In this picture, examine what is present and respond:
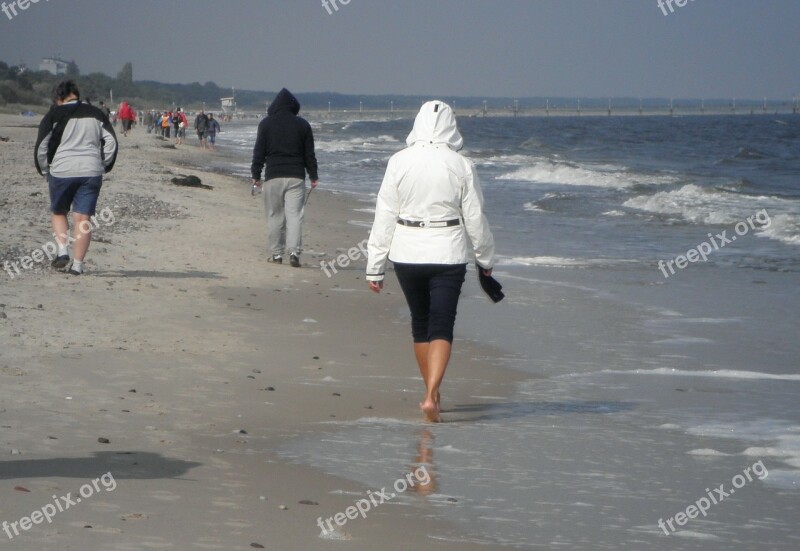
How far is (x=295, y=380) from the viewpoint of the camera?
688cm

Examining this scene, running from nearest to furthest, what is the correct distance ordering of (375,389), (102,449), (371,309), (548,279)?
(102,449) < (375,389) < (371,309) < (548,279)

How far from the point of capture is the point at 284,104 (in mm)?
11484

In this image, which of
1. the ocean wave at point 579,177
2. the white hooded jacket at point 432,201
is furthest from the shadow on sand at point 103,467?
the ocean wave at point 579,177

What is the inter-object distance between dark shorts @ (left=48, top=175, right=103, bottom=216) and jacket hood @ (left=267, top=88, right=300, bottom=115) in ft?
7.92

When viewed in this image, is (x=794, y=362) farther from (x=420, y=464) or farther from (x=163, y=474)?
(x=163, y=474)

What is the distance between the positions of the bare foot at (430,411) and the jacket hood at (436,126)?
53.6 inches

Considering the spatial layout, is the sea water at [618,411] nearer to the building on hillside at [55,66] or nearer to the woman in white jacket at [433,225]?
the woman in white jacket at [433,225]

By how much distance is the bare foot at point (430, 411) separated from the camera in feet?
19.7

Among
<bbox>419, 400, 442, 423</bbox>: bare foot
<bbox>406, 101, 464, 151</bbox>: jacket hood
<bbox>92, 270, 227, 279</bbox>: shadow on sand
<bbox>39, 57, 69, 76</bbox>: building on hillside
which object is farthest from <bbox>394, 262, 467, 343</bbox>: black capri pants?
<bbox>39, 57, 69, 76</bbox>: building on hillside

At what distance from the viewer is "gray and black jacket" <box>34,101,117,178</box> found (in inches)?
373

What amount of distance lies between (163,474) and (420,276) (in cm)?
192

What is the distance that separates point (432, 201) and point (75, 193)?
15.2 ft

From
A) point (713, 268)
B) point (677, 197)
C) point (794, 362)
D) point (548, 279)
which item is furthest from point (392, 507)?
point (677, 197)

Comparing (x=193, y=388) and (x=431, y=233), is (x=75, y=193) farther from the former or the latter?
(x=431, y=233)
